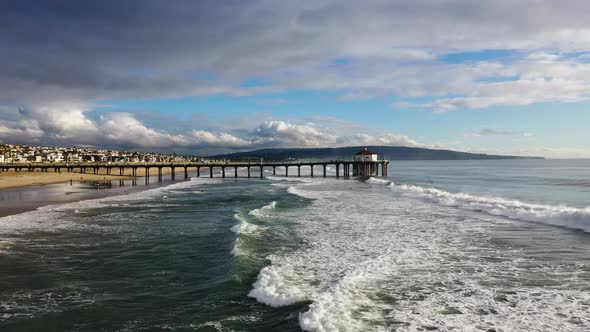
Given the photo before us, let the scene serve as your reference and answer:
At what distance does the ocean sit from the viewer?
353 inches

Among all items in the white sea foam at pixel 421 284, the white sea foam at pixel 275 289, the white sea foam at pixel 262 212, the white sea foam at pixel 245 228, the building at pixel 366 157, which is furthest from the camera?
the building at pixel 366 157

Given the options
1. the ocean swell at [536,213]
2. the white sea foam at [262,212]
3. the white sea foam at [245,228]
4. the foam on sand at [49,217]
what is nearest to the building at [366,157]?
the ocean swell at [536,213]

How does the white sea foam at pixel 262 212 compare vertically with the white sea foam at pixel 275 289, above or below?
below

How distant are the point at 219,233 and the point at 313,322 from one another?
459 inches

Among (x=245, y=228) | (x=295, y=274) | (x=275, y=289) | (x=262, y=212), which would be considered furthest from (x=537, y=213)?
(x=275, y=289)

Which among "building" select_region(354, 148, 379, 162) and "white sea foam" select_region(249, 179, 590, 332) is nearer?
"white sea foam" select_region(249, 179, 590, 332)

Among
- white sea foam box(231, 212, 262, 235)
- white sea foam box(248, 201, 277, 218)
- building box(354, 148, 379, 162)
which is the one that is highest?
building box(354, 148, 379, 162)

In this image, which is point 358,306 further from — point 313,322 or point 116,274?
point 116,274

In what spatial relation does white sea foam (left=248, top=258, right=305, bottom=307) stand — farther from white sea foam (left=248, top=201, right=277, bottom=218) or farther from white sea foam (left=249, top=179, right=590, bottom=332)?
white sea foam (left=248, top=201, right=277, bottom=218)

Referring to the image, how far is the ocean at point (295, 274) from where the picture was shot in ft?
29.5

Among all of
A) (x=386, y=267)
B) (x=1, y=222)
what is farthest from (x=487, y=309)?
(x=1, y=222)

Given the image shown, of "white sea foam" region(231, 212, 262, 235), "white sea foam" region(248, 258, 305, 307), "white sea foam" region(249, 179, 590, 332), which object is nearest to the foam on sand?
"white sea foam" region(231, 212, 262, 235)

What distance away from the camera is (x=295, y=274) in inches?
491

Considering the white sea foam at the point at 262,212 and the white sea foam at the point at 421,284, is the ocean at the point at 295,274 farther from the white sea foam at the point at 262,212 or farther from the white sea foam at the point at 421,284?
the white sea foam at the point at 262,212
